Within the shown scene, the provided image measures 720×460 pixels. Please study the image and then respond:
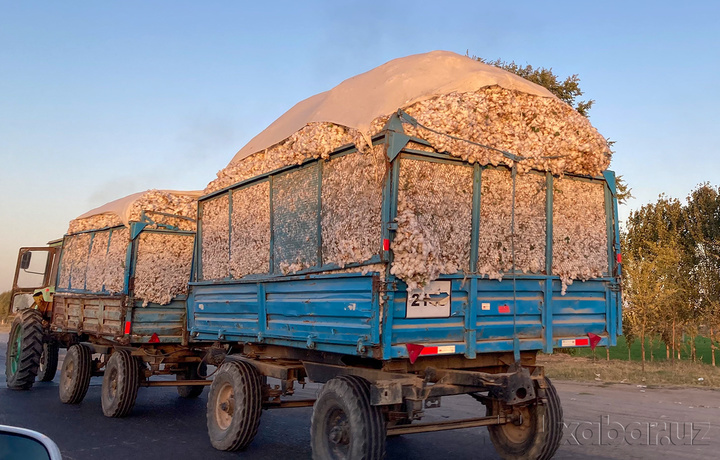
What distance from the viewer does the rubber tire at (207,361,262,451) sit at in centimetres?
707

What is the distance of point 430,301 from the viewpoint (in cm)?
542

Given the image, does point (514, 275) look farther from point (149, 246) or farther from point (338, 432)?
point (149, 246)

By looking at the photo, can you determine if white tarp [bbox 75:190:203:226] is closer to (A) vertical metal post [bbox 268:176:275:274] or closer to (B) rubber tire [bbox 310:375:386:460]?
(A) vertical metal post [bbox 268:176:275:274]

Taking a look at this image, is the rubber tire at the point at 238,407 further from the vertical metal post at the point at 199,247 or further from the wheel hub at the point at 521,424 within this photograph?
the wheel hub at the point at 521,424

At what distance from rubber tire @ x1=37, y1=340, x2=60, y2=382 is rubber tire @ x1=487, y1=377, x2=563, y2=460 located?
10.7 m

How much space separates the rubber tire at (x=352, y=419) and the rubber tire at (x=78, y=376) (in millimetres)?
6165

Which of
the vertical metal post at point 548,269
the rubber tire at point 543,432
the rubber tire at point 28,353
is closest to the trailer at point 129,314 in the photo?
the rubber tire at point 28,353

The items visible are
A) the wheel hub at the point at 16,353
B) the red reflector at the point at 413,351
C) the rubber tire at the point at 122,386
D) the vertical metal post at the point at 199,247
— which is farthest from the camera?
the wheel hub at the point at 16,353

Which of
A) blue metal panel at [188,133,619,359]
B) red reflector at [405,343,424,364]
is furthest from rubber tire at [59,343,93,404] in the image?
red reflector at [405,343,424,364]

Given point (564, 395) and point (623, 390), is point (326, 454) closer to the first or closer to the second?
point (564, 395)

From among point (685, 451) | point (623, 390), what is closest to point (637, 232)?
point (623, 390)

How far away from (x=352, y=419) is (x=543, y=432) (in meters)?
2.00

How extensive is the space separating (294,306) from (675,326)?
65.4ft

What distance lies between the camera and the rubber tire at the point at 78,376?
34.2 feet
